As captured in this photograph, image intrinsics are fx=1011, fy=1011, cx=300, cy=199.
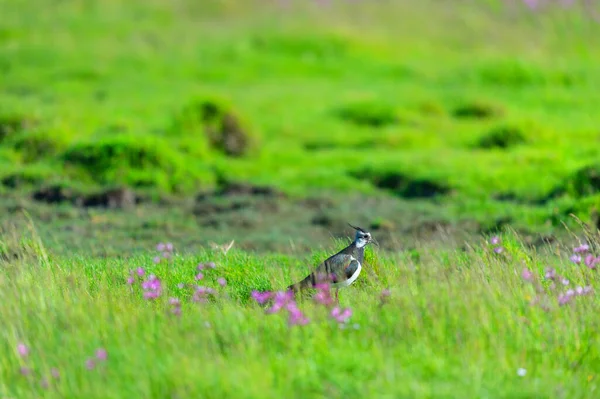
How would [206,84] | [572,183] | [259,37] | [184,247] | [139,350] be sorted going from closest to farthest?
[139,350] < [184,247] < [572,183] < [206,84] < [259,37]

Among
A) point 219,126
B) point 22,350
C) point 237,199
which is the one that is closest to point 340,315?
point 22,350

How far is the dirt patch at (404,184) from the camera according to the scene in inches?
750

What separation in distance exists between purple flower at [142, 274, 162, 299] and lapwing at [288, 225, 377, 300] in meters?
1.11

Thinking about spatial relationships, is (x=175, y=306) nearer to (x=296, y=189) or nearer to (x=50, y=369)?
(x=50, y=369)

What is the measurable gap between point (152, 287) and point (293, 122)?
19736 mm

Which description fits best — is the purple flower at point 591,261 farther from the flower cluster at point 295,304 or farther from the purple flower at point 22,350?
the purple flower at point 22,350

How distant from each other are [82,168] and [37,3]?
31045 mm

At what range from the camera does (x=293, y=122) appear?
90.8 ft

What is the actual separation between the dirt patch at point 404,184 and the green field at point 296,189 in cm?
5

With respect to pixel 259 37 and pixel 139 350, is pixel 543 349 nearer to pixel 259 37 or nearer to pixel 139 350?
pixel 139 350

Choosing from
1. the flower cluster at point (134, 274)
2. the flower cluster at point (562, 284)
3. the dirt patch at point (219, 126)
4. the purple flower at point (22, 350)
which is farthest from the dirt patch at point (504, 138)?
the purple flower at point (22, 350)

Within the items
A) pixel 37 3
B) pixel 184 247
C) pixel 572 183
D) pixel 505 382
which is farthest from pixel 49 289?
pixel 37 3

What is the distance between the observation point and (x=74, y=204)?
697 inches

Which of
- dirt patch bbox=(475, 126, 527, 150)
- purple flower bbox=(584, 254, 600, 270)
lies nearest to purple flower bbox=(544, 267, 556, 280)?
purple flower bbox=(584, 254, 600, 270)
